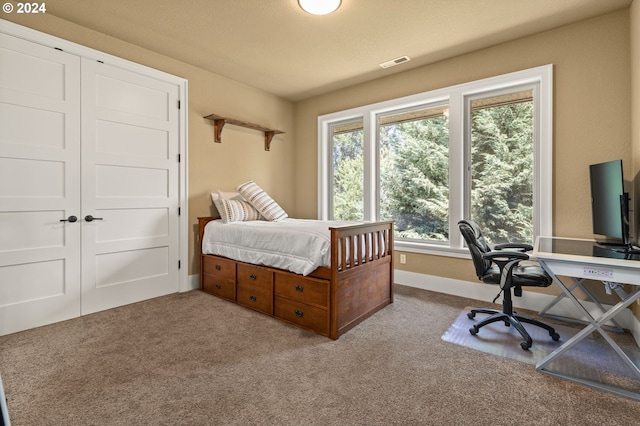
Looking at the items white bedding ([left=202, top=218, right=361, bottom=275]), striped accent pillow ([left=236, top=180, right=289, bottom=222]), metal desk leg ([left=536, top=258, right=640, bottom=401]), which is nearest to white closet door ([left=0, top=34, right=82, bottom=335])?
white bedding ([left=202, top=218, right=361, bottom=275])

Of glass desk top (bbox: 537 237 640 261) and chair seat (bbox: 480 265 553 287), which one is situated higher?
glass desk top (bbox: 537 237 640 261)

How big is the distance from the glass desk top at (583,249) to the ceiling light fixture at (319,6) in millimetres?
2337

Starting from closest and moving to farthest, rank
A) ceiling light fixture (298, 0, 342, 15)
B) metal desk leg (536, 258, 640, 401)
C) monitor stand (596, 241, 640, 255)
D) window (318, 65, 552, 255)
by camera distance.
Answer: metal desk leg (536, 258, 640, 401), monitor stand (596, 241, 640, 255), ceiling light fixture (298, 0, 342, 15), window (318, 65, 552, 255)

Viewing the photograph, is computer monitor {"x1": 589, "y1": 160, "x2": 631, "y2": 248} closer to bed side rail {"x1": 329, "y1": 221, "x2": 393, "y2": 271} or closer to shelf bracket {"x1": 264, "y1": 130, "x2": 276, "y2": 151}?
bed side rail {"x1": 329, "y1": 221, "x2": 393, "y2": 271}

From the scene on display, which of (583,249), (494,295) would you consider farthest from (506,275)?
(494,295)

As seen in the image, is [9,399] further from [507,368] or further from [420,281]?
[420,281]

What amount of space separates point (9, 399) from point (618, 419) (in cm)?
312

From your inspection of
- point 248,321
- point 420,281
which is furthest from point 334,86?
point 248,321

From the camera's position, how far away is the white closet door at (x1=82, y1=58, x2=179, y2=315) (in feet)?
9.50

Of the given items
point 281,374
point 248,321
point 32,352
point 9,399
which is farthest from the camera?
point 248,321

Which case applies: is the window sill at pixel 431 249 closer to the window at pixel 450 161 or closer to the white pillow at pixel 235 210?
the window at pixel 450 161

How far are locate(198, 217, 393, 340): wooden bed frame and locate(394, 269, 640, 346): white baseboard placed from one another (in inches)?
27.7

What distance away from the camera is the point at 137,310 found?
9.80 feet

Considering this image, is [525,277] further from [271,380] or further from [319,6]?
[319,6]
